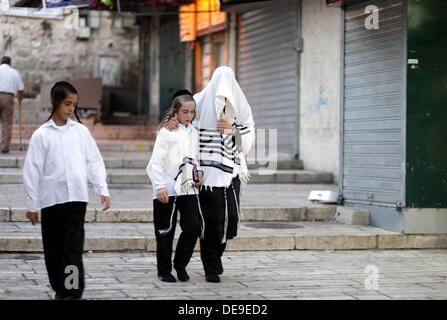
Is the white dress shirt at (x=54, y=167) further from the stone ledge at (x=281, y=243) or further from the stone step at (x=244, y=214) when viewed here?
the stone step at (x=244, y=214)

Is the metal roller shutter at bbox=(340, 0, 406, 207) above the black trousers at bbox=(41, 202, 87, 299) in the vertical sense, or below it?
above

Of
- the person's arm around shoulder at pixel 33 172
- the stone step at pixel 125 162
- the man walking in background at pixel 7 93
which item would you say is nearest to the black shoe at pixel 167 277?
the person's arm around shoulder at pixel 33 172

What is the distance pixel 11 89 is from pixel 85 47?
1083 cm

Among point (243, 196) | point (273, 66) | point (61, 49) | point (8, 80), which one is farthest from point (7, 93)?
point (61, 49)

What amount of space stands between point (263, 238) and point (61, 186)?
360cm

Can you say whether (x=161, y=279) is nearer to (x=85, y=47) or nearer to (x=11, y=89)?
(x=11, y=89)

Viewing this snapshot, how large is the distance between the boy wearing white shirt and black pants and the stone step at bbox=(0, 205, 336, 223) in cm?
369

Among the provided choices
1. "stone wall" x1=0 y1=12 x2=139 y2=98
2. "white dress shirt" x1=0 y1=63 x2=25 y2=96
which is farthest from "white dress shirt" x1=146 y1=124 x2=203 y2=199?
"stone wall" x1=0 y1=12 x2=139 y2=98

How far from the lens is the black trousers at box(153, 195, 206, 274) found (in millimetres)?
6676

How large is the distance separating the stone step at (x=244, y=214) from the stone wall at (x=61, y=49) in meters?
16.0

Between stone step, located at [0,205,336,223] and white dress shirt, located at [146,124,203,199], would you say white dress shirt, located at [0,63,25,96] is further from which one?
white dress shirt, located at [146,124,203,199]

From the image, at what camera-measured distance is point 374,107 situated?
9773 mm

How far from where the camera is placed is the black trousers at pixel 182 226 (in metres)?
6.68

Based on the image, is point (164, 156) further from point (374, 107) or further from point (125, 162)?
point (125, 162)
